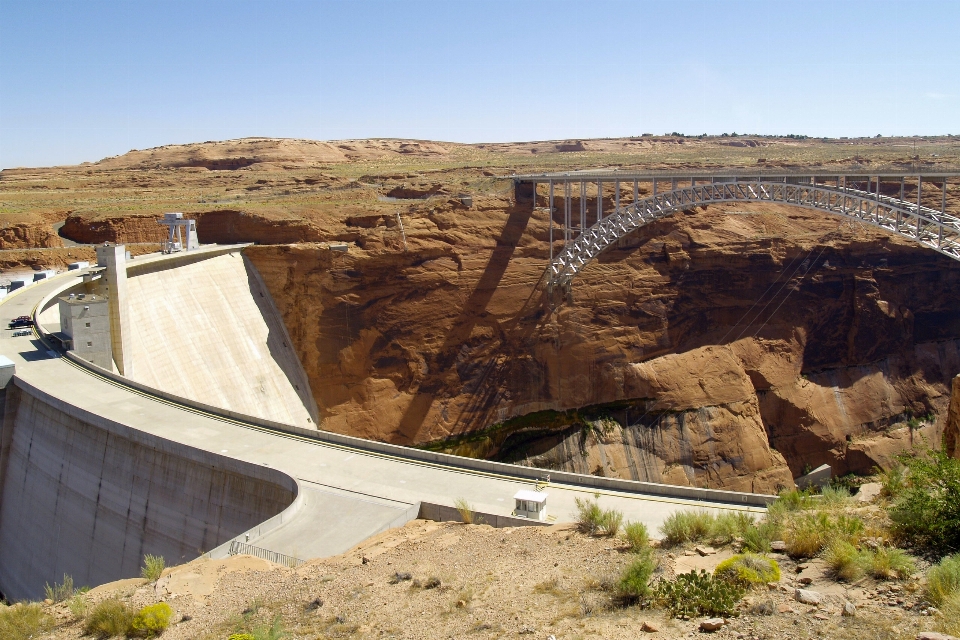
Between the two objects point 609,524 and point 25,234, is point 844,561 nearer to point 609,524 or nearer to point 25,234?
point 609,524

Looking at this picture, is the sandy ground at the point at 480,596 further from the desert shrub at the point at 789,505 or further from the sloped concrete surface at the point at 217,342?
the sloped concrete surface at the point at 217,342

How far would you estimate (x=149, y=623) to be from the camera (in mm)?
12398

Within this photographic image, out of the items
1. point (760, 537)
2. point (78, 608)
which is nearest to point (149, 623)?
point (78, 608)

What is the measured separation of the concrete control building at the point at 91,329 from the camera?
31078 mm

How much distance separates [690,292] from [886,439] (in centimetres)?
1518

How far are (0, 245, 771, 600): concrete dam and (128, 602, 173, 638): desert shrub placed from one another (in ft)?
13.3

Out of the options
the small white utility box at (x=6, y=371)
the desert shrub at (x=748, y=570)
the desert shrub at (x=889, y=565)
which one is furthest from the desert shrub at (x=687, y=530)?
the small white utility box at (x=6, y=371)

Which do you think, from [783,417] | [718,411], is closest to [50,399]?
[718,411]

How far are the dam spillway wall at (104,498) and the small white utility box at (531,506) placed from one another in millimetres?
6036

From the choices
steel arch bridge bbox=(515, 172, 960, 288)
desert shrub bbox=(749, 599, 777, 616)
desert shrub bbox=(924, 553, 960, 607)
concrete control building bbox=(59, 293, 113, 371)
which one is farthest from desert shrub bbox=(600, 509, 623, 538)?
concrete control building bbox=(59, 293, 113, 371)

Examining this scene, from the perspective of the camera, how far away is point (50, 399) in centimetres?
2512

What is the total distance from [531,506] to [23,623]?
9.95m

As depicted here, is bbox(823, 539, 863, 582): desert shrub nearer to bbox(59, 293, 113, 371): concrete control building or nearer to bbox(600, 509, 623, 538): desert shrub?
bbox(600, 509, 623, 538): desert shrub

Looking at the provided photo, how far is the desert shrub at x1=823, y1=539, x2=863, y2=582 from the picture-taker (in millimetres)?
11422
